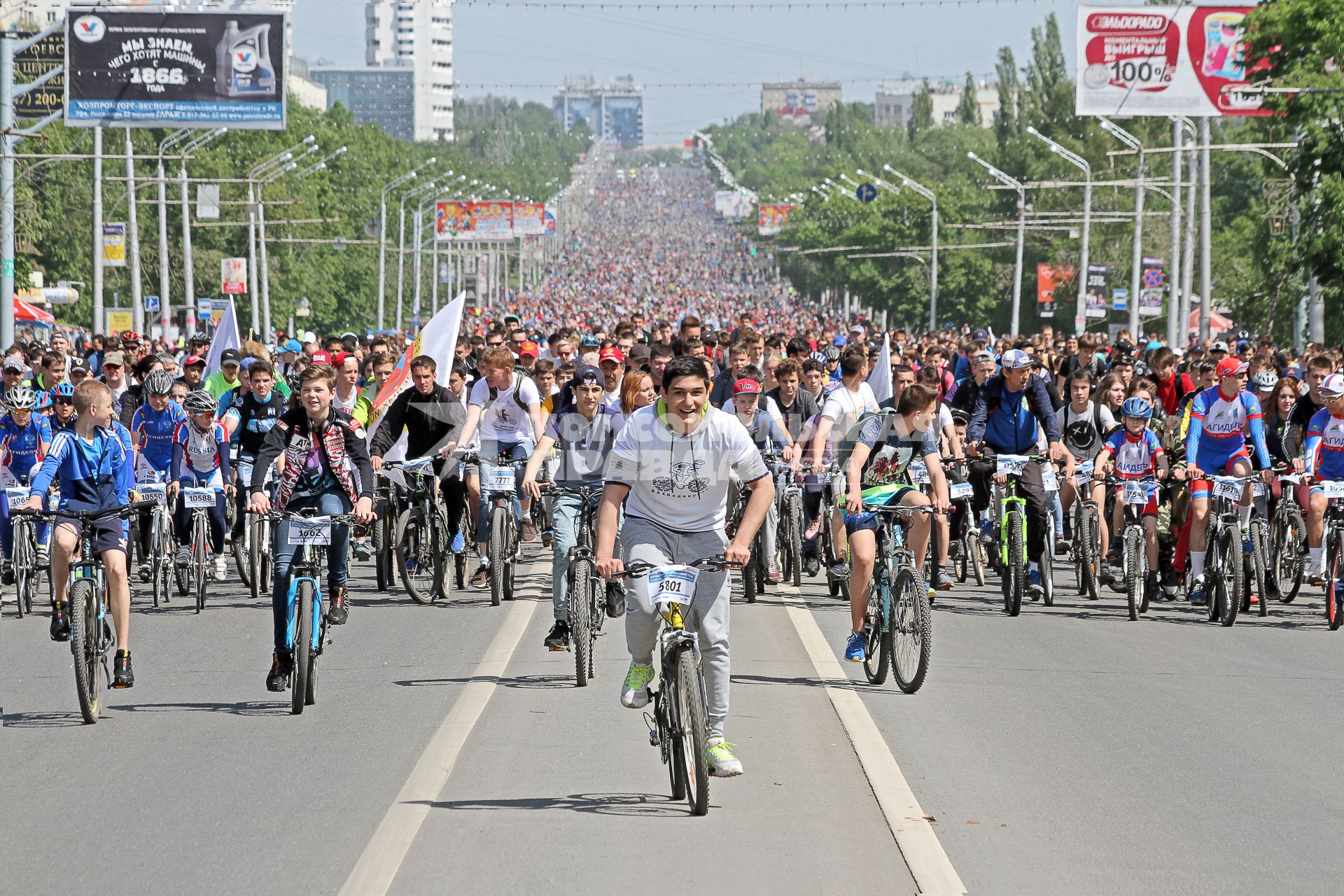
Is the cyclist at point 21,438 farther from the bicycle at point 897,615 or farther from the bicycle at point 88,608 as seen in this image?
the bicycle at point 897,615

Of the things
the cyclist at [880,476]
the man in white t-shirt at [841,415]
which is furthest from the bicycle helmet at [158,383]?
the cyclist at [880,476]

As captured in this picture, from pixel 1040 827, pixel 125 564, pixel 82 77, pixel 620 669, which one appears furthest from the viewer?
pixel 82 77

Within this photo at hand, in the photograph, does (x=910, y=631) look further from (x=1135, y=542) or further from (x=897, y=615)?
(x=1135, y=542)

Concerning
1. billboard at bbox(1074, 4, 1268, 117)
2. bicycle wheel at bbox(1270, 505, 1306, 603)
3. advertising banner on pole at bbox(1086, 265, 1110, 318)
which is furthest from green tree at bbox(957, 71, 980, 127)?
bicycle wheel at bbox(1270, 505, 1306, 603)

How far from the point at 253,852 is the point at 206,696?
369 cm

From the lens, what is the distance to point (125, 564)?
1025cm

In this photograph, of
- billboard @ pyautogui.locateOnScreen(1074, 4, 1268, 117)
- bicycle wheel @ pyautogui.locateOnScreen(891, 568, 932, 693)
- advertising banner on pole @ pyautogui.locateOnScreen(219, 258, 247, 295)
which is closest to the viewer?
bicycle wheel @ pyautogui.locateOnScreen(891, 568, 932, 693)

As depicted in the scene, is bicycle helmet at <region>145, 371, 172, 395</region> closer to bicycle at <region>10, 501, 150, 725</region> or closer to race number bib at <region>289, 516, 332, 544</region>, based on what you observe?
bicycle at <region>10, 501, 150, 725</region>

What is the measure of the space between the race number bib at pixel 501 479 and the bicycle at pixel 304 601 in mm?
4312

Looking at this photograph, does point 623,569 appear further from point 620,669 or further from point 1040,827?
point 620,669

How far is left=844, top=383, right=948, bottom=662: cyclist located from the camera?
11.0 meters

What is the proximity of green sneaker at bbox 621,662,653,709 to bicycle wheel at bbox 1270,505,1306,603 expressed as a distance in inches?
336

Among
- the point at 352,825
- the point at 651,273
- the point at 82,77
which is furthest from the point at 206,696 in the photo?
the point at 651,273

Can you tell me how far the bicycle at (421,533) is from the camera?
14844 mm
